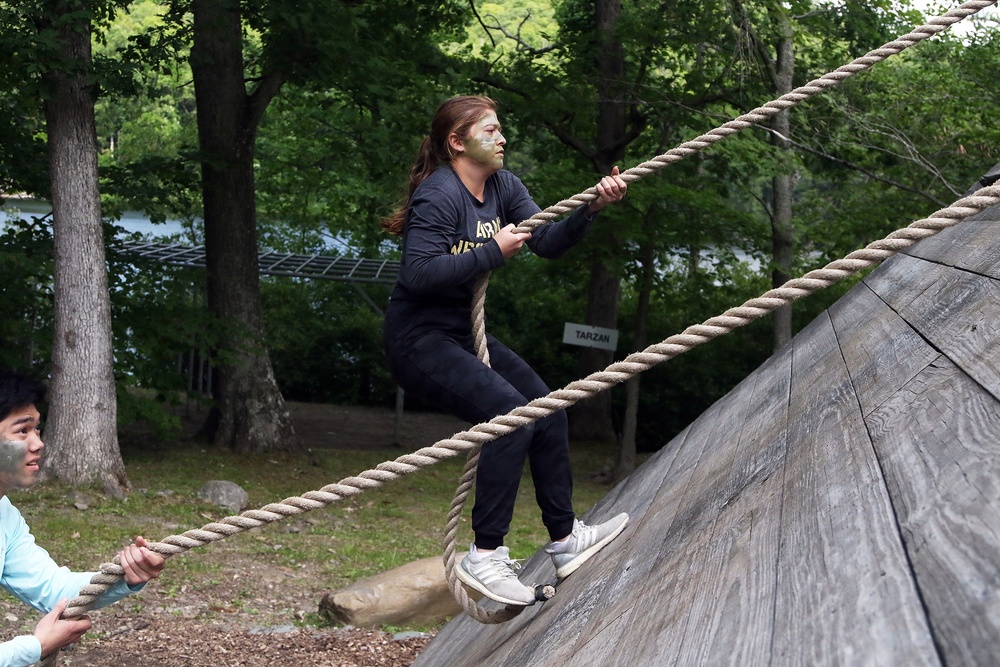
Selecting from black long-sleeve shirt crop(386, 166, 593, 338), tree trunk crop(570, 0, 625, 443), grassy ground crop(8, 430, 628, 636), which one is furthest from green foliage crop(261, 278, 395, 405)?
black long-sleeve shirt crop(386, 166, 593, 338)

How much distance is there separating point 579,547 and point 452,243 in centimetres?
106

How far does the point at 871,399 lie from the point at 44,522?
7478 millimetres

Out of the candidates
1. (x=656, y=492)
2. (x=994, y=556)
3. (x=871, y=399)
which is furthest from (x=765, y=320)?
(x=994, y=556)

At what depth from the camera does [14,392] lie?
9.23 ft

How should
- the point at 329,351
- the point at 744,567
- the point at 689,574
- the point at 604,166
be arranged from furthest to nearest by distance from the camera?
1. the point at 329,351
2. the point at 604,166
3. the point at 689,574
4. the point at 744,567

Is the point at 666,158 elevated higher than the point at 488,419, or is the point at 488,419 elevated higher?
the point at 666,158

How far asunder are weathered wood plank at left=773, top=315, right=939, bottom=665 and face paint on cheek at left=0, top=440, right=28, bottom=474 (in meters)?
1.88

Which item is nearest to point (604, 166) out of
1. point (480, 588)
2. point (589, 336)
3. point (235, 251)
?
point (589, 336)

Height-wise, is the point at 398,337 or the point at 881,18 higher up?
the point at 881,18

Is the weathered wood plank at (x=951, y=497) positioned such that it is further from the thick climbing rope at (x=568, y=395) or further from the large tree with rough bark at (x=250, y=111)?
the large tree with rough bark at (x=250, y=111)

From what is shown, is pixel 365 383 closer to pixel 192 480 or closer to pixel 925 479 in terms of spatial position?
pixel 192 480

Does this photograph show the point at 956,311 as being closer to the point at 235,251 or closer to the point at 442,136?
the point at 442,136

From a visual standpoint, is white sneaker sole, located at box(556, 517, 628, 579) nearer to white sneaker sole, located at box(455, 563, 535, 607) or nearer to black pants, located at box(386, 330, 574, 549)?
black pants, located at box(386, 330, 574, 549)

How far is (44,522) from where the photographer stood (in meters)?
8.37
